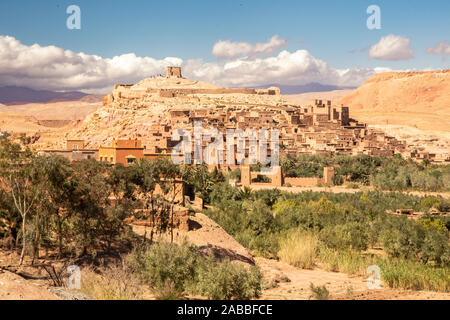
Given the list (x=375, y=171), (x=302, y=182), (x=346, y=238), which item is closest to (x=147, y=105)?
(x=375, y=171)

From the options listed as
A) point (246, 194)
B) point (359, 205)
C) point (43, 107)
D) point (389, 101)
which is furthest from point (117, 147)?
point (43, 107)

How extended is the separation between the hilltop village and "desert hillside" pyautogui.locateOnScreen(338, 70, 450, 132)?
Answer: 72.5 ft

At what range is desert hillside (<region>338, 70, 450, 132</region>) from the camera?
8244 cm

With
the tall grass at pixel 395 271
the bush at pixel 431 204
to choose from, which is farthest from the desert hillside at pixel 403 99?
the tall grass at pixel 395 271

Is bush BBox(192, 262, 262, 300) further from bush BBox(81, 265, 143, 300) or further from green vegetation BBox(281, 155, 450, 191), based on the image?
green vegetation BBox(281, 155, 450, 191)

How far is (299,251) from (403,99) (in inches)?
3910

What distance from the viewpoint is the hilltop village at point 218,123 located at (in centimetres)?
4778

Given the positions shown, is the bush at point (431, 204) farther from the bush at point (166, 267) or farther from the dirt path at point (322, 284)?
the bush at point (166, 267)

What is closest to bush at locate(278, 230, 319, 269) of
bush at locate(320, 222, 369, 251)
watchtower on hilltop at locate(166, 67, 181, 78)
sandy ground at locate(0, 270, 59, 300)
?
bush at locate(320, 222, 369, 251)

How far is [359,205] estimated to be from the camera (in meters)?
24.5

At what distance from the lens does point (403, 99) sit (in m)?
106

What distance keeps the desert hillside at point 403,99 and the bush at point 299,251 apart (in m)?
66.1

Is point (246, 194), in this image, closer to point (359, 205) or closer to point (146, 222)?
point (359, 205)
